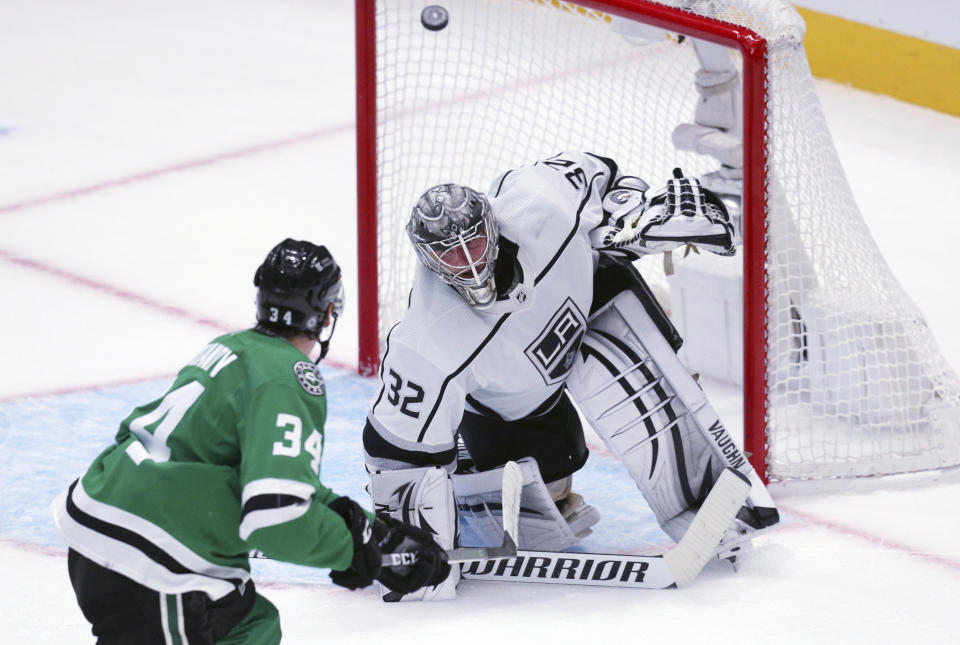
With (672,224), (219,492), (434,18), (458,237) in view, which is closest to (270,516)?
(219,492)

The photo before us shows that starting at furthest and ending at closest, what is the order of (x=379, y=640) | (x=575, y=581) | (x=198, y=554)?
(x=575, y=581), (x=379, y=640), (x=198, y=554)

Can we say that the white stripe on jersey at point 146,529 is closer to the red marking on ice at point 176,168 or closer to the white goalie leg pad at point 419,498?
the white goalie leg pad at point 419,498

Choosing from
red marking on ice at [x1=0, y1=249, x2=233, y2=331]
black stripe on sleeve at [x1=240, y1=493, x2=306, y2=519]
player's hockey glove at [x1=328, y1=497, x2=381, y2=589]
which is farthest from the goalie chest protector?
red marking on ice at [x1=0, y1=249, x2=233, y2=331]

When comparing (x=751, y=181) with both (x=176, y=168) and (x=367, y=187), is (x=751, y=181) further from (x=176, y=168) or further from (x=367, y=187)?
(x=176, y=168)

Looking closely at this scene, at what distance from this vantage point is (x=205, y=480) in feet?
7.32

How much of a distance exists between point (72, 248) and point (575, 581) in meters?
2.68

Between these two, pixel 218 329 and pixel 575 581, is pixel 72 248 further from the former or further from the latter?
pixel 575 581

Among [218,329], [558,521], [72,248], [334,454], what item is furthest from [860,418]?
[72,248]

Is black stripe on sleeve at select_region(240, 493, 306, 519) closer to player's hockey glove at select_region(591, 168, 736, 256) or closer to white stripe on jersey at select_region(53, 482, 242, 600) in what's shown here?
white stripe on jersey at select_region(53, 482, 242, 600)

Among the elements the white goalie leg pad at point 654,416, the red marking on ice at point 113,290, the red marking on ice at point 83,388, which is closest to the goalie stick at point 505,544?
the white goalie leg pad at point 654,416

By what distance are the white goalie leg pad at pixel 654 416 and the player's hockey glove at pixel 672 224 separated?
15 centimetres

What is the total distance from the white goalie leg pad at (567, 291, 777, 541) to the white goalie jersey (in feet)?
0.23

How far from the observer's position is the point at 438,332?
3014 mm

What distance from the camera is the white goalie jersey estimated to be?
3.01 metres
